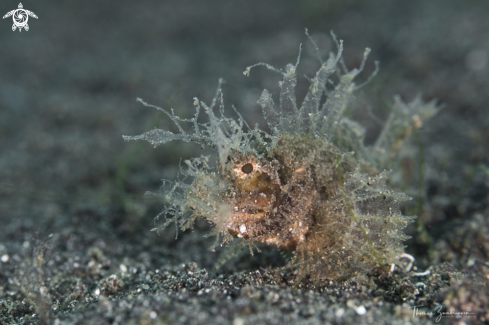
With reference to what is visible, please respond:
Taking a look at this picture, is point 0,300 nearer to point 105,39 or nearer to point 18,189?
point 18,189

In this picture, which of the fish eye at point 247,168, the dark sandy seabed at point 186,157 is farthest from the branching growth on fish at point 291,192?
the dark sandy seabed at point 186,157

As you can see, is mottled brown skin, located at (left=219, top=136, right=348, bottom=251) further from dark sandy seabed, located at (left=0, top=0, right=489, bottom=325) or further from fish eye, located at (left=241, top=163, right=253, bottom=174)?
dark sandy seabed, located at (left=0, top=0, right=489, bottom=325)

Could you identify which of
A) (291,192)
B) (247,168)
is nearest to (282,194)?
(291,192)

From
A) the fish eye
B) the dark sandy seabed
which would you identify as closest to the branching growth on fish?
the fish eye

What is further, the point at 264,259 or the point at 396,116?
the point at 396,116

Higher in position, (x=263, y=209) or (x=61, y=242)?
(x=61, y=242)

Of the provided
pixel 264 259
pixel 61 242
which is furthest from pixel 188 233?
pixel 61 242

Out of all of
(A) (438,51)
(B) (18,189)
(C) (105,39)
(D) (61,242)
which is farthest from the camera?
(C) (105,39)
